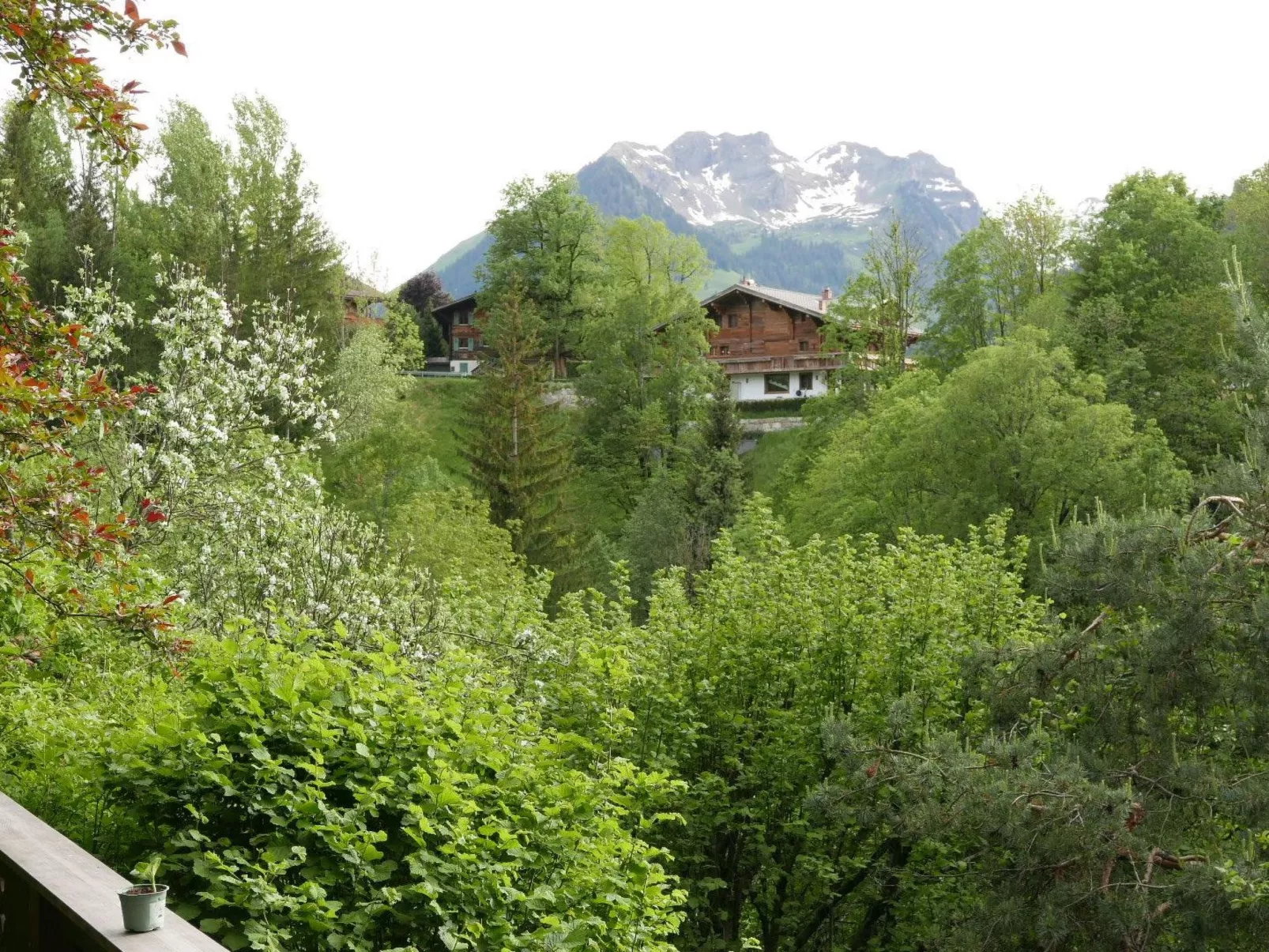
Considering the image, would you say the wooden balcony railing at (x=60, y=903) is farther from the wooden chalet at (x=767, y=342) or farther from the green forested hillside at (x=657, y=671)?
the wooden chalet at (x=767, y=342)

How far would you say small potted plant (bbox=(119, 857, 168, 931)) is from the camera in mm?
2309

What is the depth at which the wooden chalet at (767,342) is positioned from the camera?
2584 inches

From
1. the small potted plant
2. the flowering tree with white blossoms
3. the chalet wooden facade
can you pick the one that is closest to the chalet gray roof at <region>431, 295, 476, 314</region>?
the chalet wooden facade

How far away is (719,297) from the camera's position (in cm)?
6856

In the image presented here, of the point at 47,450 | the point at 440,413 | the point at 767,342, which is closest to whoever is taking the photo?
the point at 47,450

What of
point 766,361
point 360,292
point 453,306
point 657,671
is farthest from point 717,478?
point 453,306

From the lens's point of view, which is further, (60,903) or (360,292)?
(360,292)

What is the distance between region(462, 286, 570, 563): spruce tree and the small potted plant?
4085 cm

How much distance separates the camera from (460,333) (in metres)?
73.5

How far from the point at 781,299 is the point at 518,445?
2546 cm

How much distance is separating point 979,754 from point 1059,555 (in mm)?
1763

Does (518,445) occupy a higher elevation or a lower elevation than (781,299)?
lower

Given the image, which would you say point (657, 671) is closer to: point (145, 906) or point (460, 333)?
point (145, 906)

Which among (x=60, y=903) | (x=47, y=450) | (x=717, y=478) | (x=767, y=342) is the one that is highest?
(x=767, y=342)
